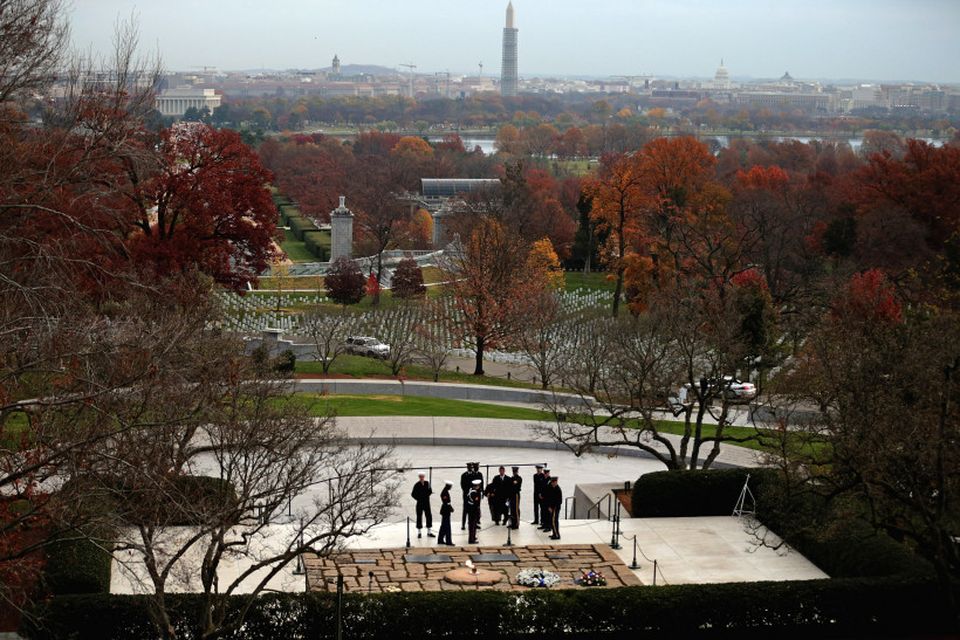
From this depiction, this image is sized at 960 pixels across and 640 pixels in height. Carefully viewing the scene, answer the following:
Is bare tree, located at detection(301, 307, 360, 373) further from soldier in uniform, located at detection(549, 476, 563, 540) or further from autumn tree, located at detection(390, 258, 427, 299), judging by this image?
soldier in uniform, located at detection(549, 476, 563, 540)

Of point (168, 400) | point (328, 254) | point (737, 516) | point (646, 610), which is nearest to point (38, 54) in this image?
point (168, 400)

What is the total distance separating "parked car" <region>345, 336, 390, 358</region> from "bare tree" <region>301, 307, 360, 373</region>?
33cm

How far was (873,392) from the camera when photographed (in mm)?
19500

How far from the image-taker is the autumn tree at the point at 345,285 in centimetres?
5453

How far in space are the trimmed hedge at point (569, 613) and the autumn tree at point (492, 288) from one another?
886 inches

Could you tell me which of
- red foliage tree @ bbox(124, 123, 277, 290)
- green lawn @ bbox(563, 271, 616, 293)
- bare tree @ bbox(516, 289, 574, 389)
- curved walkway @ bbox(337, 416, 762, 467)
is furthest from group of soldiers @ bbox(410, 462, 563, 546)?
green lawn @ bbox(563, 271, 616, 293)

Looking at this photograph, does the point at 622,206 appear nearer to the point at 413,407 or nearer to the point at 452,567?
the point at 413,407

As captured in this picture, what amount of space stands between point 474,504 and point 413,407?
35.3 feet

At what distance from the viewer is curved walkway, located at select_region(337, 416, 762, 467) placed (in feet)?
95.5

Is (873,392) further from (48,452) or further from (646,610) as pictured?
(48,452)

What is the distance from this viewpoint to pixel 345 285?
2143 inches

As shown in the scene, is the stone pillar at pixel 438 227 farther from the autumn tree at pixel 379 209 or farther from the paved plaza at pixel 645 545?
the paved plaza at pixel 645 545

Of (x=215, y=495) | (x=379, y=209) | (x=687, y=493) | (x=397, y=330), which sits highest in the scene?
(x=215, y=495)

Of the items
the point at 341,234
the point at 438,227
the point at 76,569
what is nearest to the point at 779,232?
the point at 341,234
